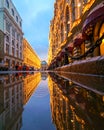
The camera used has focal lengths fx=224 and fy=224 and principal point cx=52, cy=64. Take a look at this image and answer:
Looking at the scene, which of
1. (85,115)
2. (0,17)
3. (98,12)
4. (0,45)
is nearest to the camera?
(85,115)

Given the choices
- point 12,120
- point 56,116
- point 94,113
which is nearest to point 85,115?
point 94,113

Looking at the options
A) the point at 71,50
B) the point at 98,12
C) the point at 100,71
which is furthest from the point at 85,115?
the point at 71,50

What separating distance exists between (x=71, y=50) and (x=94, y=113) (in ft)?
71.9

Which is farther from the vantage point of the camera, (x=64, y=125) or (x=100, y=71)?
(x=100, y=71)

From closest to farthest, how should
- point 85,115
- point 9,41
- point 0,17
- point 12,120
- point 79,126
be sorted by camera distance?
point 79,126
point 12,120
point 85,115
point 0,17
point 9,41

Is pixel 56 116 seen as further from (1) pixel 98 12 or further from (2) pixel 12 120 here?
(1) pixel 98 12

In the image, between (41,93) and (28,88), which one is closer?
(41,93)

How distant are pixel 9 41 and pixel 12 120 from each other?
57193mm

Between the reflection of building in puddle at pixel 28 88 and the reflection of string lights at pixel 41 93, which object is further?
the reflection of string lights at pixel 41 93

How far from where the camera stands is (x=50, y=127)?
2010 mm

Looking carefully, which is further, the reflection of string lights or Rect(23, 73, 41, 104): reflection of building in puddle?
the reflection of string lights

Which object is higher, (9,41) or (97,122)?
(9,41)

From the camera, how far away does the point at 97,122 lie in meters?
2.05

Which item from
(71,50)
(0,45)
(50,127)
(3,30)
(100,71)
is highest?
(3,30)
